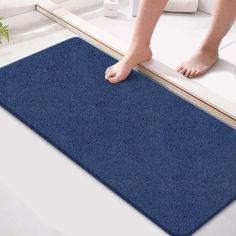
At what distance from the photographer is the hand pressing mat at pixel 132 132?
1.61m

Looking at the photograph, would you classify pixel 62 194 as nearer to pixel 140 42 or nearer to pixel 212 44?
pixel 140 42

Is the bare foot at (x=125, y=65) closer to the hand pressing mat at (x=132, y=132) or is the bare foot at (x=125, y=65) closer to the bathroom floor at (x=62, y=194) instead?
the hand pressing mat at (x=132, y=132)

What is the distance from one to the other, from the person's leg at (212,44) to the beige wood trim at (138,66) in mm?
110

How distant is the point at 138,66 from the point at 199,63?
0.25 metres

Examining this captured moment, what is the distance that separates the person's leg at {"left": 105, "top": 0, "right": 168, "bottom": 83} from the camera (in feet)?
6.68

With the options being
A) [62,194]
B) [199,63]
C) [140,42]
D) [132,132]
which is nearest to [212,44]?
[199,63]

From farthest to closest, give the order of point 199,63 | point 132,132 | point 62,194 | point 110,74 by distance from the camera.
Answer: point 199,63, point 110,74, point 132,132, point 62,194

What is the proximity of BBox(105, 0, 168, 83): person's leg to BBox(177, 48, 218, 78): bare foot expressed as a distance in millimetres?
167

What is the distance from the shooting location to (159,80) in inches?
81.5

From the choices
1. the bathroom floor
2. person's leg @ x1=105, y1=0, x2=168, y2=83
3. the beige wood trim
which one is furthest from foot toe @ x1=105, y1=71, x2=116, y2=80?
the bathroom floor

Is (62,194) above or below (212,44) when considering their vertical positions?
below

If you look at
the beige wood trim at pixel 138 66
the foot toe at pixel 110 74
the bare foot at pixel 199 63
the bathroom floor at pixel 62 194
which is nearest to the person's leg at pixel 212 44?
the bare foot at pixel 199 63

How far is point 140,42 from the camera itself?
2.09 m

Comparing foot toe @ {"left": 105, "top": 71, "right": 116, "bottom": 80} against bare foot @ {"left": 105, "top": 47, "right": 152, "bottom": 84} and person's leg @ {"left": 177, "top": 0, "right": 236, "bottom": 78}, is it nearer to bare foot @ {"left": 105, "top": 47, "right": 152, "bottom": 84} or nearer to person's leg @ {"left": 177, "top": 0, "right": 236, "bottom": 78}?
bare foot @ {"left": 105, "top": 47, "right": 152, "bottom": 84}
